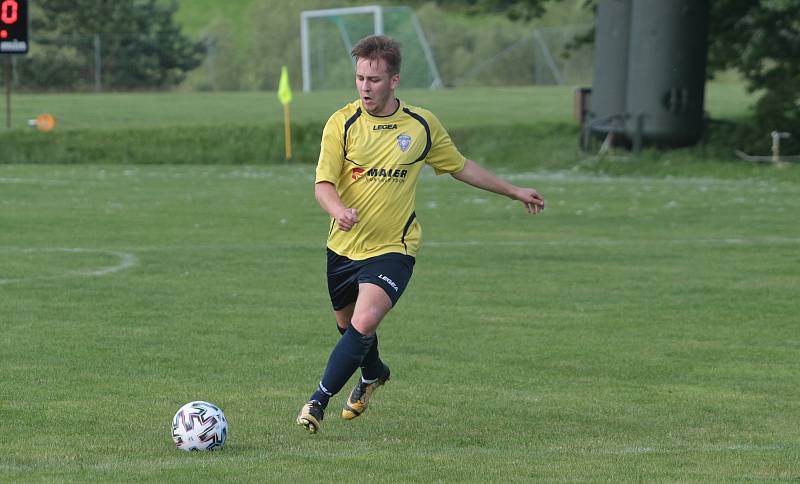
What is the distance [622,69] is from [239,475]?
31.5m

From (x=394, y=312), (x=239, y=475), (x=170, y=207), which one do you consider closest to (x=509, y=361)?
(x=394, y=312)

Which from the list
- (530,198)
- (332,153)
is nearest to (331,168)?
(332,153)

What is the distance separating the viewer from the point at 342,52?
70.9m

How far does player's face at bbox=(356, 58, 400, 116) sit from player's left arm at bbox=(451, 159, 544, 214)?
2.29ft

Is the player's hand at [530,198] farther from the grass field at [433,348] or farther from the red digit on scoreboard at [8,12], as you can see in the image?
the red digit on scoreboard at [8,12]

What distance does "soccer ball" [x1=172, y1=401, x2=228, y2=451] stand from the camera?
782 centimetres

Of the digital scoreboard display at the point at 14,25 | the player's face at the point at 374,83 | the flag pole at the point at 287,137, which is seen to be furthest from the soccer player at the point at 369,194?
the flag pole at the point at 287,137

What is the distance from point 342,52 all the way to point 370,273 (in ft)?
207

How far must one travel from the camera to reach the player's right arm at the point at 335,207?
26.4ft

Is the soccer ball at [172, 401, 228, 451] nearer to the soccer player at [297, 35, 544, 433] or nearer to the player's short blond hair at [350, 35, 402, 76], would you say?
the soccer player at [297, 35, 544, 433]

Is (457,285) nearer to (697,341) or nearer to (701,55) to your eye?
(697,341)

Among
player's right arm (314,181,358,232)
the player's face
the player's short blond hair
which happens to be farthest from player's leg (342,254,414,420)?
the player's short blond hair

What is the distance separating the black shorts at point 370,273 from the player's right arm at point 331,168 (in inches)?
13.7

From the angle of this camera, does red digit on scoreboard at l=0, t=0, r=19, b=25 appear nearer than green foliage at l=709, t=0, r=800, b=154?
→ Yes
